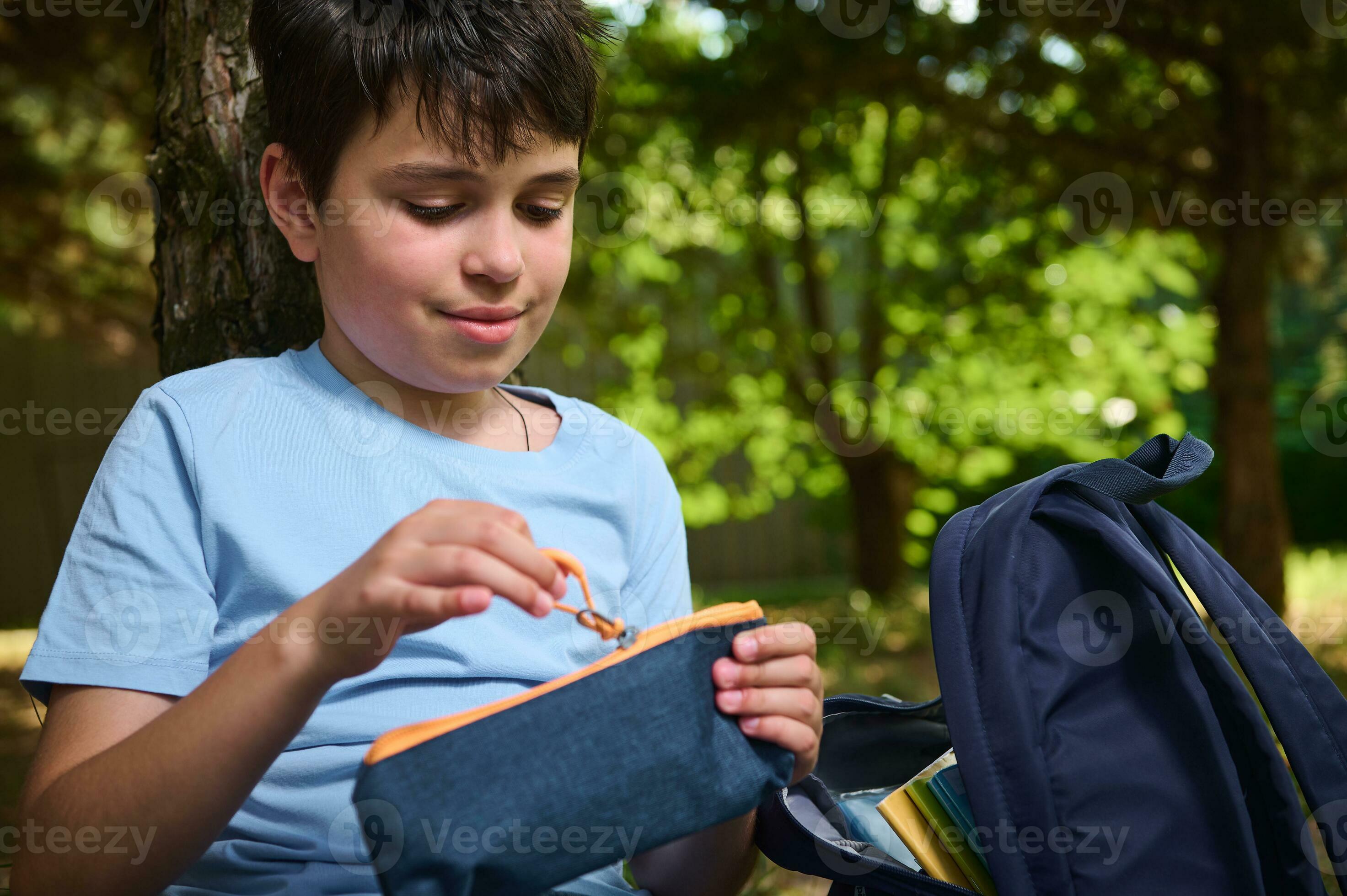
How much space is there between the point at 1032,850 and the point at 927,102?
177 inches

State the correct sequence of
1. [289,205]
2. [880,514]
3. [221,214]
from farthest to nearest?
[880,514], [221,214], [289,205]

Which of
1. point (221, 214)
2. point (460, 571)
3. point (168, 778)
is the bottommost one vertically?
point (168, 778)

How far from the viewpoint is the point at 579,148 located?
4.71 ft

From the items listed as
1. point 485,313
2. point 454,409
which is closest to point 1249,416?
point 454,409

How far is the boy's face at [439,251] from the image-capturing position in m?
1.22

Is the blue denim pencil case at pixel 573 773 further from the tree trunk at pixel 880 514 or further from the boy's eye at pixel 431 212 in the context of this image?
Answer: the tree trunk at pixel 880 514

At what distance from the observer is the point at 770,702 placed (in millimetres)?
1090

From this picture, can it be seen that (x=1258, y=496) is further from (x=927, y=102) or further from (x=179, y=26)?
(x=179, y=26)

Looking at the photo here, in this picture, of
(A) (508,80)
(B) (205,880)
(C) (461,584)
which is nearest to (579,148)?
(A) (508,80)

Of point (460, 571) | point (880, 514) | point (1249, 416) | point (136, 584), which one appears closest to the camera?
point (460, 571)

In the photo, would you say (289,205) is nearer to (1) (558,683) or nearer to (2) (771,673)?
(1) (558,683)

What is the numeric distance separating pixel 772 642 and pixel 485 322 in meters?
0.54

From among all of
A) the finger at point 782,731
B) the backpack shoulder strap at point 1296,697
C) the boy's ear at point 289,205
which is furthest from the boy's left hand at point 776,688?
the boy's ear at point 289,205

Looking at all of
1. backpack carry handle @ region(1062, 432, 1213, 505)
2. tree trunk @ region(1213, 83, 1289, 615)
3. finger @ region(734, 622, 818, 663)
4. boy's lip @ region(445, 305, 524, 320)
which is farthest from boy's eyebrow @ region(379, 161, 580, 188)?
tree trunk @ region(1213, 83, 1289, 615)
